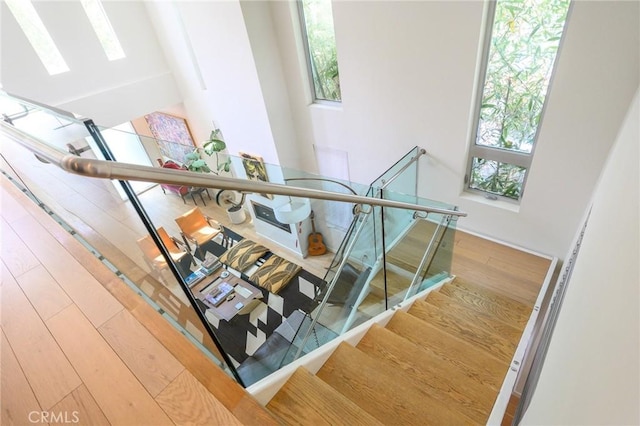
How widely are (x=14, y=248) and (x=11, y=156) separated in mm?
789

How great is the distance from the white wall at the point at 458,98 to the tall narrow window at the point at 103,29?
11.1 ft

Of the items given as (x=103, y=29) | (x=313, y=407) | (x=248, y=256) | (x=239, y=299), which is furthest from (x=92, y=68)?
(x=313, y=407)

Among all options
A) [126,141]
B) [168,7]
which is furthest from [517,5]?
[168,7]

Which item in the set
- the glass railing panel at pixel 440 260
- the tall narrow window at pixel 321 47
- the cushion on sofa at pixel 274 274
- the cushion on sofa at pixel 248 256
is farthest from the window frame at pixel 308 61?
the cushion on sofa at pixel 274 274

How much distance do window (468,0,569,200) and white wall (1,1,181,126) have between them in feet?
19.6

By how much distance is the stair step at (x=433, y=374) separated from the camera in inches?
66.5

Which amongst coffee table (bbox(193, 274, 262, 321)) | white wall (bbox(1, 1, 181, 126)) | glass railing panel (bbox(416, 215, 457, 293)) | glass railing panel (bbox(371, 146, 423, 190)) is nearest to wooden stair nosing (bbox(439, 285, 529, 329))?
glass railing panel (bbox(416, 215, 457, 293))

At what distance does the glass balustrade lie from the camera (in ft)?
3.85

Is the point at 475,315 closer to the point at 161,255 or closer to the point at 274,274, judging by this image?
the point at 161,255

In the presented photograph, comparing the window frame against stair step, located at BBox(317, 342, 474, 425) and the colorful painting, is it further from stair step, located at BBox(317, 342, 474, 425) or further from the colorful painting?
stair step, located at BBox(317, 342, 474, 425)

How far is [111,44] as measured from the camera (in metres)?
5.78

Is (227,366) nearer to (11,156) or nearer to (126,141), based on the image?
(126,141)

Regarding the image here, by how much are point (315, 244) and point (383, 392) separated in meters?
4.05

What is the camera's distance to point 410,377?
178 centimetres
